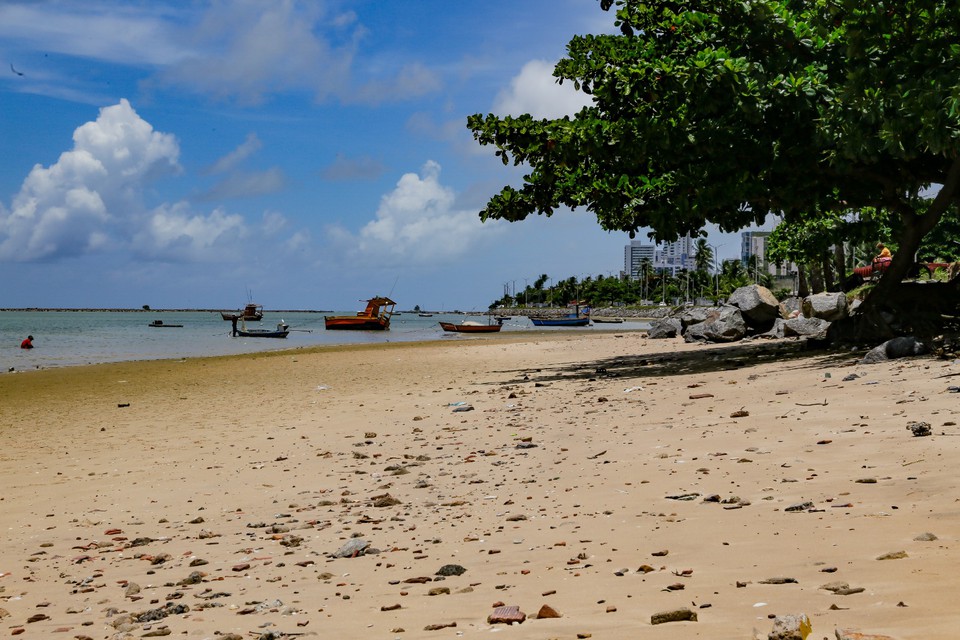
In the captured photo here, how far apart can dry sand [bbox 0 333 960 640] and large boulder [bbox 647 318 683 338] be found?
21.3m

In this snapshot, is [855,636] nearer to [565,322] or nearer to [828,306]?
[828,306]

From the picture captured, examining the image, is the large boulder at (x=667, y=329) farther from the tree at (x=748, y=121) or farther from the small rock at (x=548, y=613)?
the small rock at (x=548, y=613)

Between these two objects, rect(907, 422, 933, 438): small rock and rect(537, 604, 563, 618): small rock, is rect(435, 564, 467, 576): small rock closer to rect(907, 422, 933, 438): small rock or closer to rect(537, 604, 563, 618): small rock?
rect(537, 604, 563, 618): small rock

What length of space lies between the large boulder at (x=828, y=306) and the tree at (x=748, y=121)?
6.84 meters

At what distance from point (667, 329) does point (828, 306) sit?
441 inches

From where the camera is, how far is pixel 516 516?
6672mm

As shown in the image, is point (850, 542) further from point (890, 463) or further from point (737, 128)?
point (737, 128)

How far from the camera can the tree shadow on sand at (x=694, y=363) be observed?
633 inches

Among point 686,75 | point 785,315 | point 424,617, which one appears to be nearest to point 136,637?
point 424,617

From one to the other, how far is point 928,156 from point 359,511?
16237mm

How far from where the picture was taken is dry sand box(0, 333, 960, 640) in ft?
13.9

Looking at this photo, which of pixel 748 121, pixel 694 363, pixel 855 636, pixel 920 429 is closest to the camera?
pixel 855 636

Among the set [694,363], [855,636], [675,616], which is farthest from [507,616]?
[694,363]

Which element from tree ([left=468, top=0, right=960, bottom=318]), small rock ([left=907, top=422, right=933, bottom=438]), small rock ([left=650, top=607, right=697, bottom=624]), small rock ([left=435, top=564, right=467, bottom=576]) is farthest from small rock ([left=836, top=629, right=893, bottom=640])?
tree ([left=468, top=0, right=960, bottom=318])
